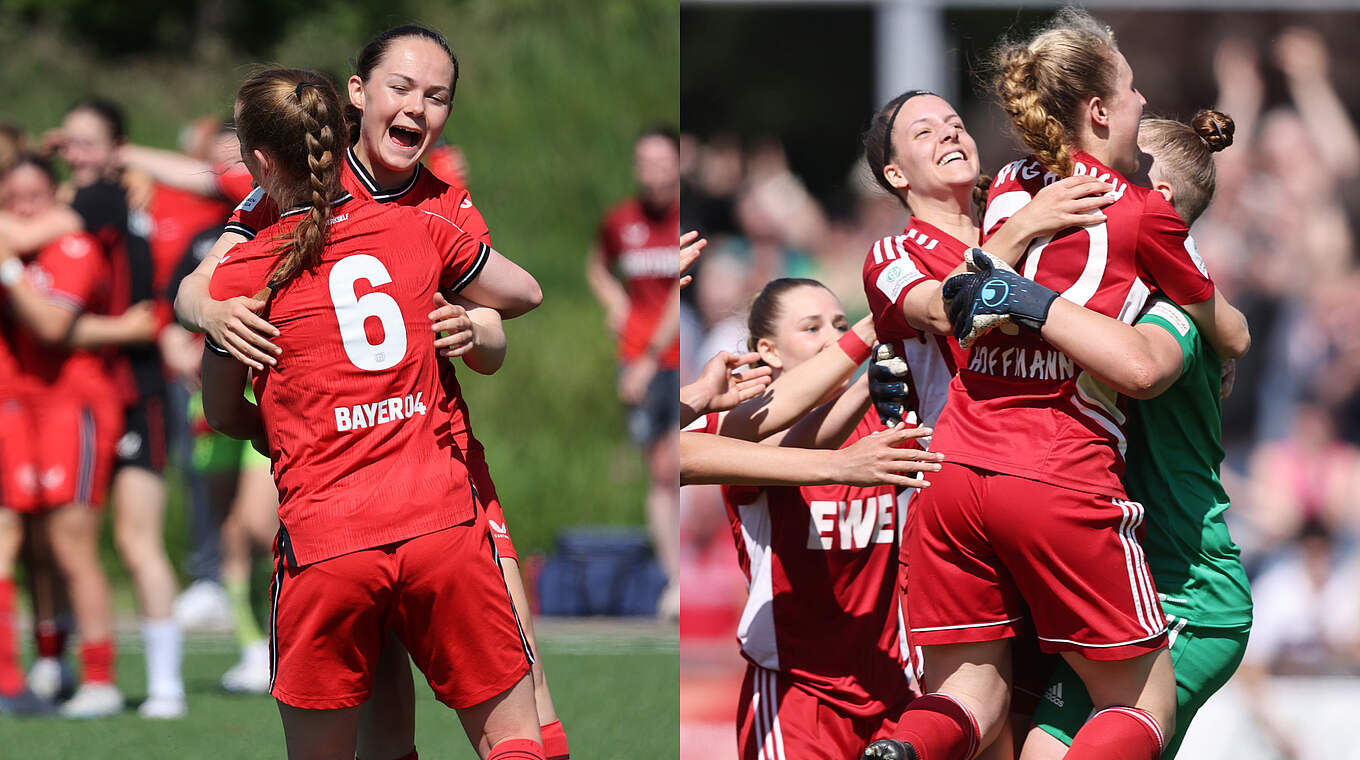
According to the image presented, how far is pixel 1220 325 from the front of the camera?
3.03 metres

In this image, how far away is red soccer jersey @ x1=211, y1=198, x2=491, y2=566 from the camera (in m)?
2.77

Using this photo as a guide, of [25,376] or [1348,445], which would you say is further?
[1348,445]

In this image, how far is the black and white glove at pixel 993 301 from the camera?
2750mm

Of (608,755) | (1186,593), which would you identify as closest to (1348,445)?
(608,755)

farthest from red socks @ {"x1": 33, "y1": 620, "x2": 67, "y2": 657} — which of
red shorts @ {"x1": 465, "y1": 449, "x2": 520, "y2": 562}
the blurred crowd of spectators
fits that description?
red shorts @ {"x1": 465, "y1": 449, "x2": 520, "y2": 562}

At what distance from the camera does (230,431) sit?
9.90 ft

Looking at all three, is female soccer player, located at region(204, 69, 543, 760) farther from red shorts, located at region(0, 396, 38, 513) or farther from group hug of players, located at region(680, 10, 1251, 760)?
red shorts, located at region(0, 396, 38, 513)

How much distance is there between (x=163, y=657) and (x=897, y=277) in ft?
13.1

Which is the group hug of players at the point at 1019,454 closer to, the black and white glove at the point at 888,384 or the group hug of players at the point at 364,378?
the black and white glove at the point at 888,384

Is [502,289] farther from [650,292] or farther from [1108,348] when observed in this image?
[650,292]

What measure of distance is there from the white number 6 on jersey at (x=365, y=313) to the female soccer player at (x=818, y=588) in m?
1.03

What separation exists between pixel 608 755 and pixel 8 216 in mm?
3524

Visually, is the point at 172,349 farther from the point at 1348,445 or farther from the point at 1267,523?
the point at 1348,445

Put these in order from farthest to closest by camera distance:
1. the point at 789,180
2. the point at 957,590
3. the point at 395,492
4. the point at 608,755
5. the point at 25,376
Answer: the point at 789,180
the point at 25,376
the point at 608,755
the point at 957,590
the point at 395,492
